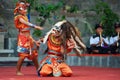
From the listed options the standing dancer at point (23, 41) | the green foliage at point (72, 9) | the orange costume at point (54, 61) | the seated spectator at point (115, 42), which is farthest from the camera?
the green foliage at point (72, 9)

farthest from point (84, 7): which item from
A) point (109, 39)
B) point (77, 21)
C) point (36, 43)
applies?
point (36, 43)

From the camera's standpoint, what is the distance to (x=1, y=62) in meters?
15.1

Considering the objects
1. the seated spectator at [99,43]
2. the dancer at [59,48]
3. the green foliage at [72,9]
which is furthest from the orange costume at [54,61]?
the green foliage at [72,9]

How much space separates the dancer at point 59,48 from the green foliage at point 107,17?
566 cm

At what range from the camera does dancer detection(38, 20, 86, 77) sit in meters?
10.4

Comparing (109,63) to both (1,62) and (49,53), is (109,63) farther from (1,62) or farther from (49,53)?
(49,53)

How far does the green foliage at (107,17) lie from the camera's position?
16117 mm

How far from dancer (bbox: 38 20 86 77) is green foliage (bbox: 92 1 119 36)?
5.66 m

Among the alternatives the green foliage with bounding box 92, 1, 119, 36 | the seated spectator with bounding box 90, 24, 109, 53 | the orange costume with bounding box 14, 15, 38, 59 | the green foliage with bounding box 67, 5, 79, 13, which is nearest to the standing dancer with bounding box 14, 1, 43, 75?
the orange costume with bounding box 14, 15, 38, 59

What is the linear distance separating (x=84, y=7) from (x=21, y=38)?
24.7 feet

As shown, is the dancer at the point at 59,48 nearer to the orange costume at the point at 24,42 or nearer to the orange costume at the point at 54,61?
the orange costume at the point at 54,61

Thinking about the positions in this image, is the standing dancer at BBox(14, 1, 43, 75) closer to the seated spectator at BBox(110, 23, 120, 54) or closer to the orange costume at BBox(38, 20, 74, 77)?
the orange costume at BBox(38, 20, 74, 77)

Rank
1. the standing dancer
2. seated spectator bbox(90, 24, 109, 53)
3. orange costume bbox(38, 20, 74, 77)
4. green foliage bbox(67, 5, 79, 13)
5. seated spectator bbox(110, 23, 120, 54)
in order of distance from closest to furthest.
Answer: orange costume bbox(38, 20, 74, 77), the standing dancer, seated spectator bbox(110, 23, 120, 54), seated spectator bbox(90, 24, 109, 53), green foliage bbox(67, 5, 79, 13)

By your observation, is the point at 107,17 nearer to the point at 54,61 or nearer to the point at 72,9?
the point at 72,9
